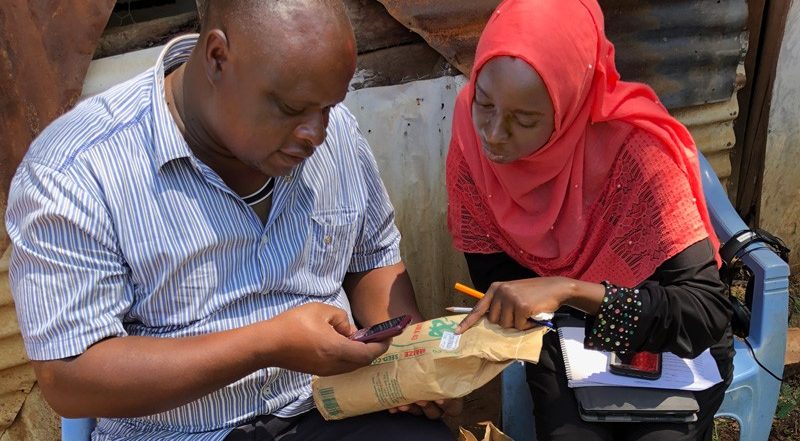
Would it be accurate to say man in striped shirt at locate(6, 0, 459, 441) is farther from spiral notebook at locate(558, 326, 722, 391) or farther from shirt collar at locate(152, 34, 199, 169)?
spiral notebook at locate(558, 326, 722, 391)

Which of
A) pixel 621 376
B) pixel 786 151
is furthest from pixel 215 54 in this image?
pixel 786 151

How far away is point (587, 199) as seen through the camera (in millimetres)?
2367

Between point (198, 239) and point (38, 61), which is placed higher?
point (38, 61)

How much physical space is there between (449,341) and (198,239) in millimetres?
584

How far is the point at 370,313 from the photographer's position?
2.17m

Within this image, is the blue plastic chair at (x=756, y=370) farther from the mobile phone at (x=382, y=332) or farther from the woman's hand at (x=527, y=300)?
the mobile phone at (x=382, y=332)

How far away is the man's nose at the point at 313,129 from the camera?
166cm

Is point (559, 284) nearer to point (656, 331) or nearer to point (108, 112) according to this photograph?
point (656, 331)

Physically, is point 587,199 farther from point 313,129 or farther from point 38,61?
point 38,61

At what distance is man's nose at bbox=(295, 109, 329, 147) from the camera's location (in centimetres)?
166

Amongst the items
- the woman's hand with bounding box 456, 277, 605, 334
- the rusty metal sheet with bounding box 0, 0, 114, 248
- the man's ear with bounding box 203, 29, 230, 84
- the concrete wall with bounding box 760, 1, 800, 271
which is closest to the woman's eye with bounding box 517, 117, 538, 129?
the woman's hand with bounding box 456, 277, 605, 334

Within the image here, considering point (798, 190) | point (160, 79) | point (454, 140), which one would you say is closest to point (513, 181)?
point (454, 140)

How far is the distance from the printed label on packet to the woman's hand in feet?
0.08

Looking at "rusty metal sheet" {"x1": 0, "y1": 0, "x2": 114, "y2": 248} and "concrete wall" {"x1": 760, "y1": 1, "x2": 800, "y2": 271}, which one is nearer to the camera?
"rusty metal sheet" {"x1": 0, "y1": 0, "x2": 114, "y2": 248}
